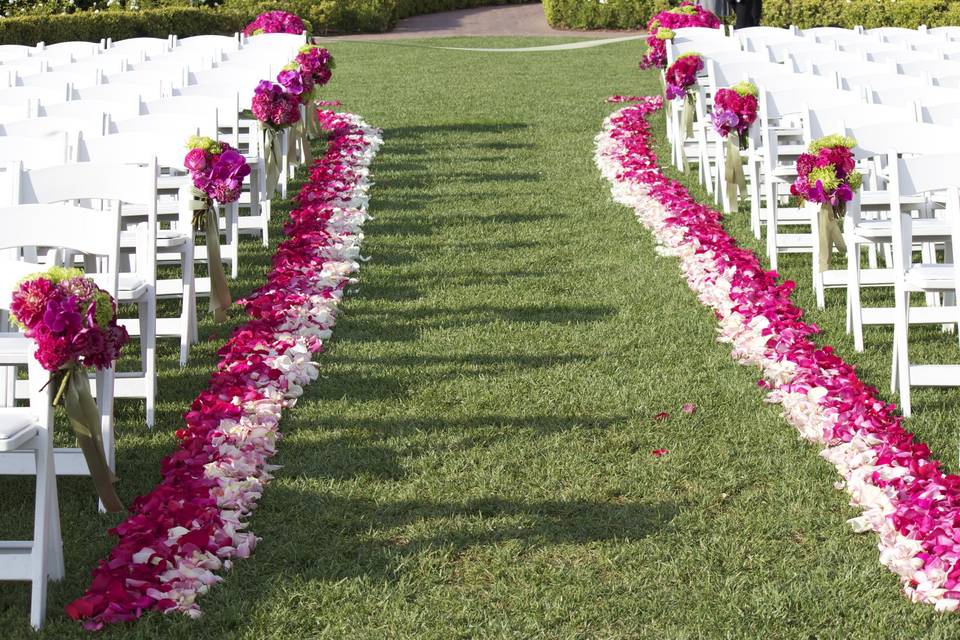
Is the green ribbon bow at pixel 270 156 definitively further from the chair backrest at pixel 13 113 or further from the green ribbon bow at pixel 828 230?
the green ribbon bow at pixel 828 230

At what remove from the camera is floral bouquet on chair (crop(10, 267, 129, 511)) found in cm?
414

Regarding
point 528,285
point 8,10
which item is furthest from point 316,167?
point 8,10

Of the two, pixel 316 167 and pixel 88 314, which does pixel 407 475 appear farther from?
pixel 316 167

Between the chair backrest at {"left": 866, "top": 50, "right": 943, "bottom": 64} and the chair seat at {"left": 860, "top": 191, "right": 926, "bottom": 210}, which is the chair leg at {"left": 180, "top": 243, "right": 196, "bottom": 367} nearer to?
the chair seat at {"left": 860, "top": 191, "right": 926, "bottom": 210}

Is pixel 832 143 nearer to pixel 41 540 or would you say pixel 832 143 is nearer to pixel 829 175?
pixel 829 175

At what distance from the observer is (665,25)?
15383mm

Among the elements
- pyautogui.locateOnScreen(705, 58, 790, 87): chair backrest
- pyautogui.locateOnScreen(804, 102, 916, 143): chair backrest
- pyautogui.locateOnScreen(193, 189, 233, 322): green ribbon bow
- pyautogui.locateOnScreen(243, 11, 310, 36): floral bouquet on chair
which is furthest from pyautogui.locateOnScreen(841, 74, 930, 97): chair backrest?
pyautogui.locateOnScreen(243, 11, 310, 36): floral bouquet on chair

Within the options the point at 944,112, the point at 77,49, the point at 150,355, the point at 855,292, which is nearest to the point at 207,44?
the point at 77,49

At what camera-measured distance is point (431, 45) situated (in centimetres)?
2900

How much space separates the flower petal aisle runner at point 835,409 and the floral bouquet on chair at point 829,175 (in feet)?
2.25

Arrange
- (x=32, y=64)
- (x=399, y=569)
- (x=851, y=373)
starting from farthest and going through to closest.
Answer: (x=32, y=64) < (x=851, y=373) < (x=399, y=569)

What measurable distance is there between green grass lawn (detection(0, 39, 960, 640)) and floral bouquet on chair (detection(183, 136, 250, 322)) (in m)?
0.32

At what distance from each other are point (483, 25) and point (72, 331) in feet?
107

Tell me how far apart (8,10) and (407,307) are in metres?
21.6
